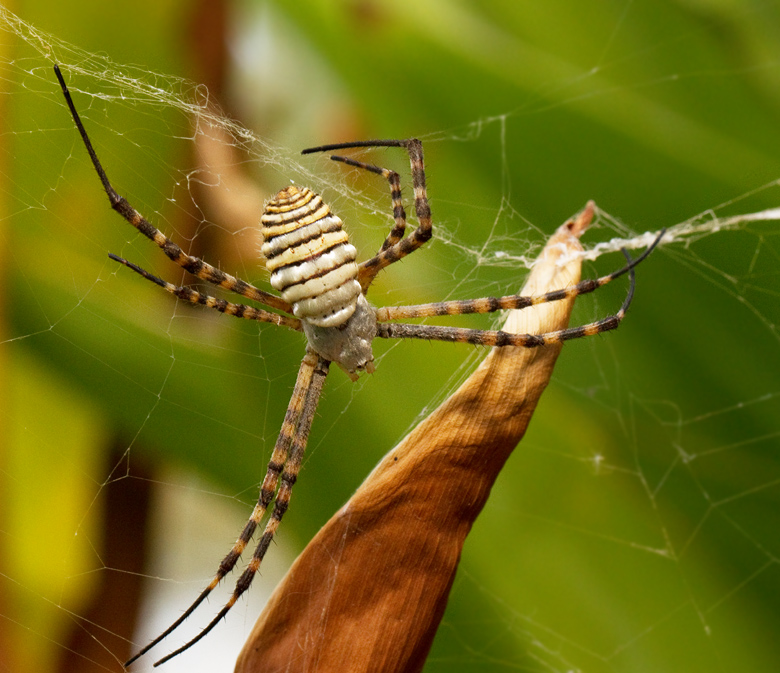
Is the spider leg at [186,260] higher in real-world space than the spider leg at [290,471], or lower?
higher

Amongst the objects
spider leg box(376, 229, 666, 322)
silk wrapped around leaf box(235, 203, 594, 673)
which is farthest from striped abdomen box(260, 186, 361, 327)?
silk wrapped around leaf box(235, 203, 594, 673)

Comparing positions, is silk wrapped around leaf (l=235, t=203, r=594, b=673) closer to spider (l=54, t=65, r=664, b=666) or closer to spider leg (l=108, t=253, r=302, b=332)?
spider (l=54, t=65, r=664, b=666)

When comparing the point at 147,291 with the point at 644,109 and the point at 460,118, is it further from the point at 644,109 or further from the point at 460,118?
the point at 644,109

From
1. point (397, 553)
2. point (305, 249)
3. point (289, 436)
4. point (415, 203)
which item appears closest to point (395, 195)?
point (415, 203)

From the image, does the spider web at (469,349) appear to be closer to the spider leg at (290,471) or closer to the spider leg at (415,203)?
the spider leg at (290,471)

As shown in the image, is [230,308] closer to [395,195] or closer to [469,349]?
[395,195]

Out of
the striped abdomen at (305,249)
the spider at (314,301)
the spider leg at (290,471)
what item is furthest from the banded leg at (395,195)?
the spider leg at (290,471)
